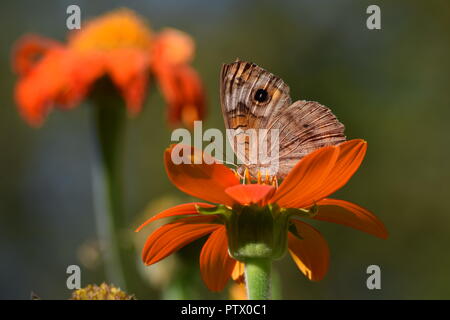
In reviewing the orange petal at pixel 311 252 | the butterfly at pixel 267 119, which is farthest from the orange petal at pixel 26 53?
the orange petal at pixel 311 252

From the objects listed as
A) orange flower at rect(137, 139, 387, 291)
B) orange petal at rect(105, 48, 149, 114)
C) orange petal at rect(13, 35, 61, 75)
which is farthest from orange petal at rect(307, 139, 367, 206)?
orange petal at rect(13, 35, 61, 75)

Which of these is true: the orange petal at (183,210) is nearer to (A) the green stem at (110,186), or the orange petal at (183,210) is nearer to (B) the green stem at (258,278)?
(B) the green stem at (258,278)

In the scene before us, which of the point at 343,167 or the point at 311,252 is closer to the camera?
the point at 343,167

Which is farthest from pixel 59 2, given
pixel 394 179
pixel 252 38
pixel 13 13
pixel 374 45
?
pixel 394 179

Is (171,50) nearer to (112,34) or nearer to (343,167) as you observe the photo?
(112,34)

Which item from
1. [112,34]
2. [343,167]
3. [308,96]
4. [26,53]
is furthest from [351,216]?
[308,96]

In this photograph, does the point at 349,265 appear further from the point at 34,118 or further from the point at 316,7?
the point at 34,118
